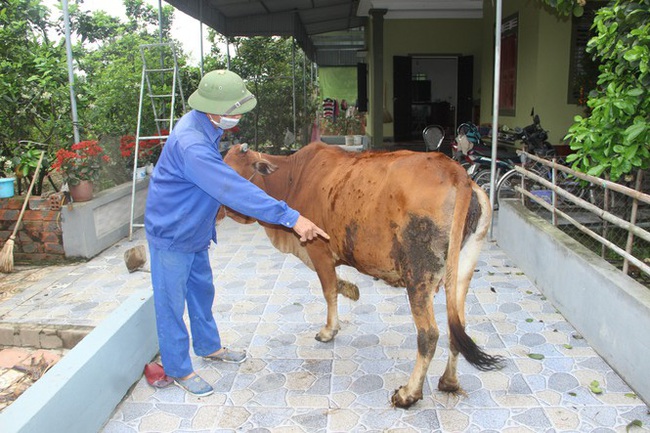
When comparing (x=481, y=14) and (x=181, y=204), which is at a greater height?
(x=481, y=14)

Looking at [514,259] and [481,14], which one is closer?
[514,259]

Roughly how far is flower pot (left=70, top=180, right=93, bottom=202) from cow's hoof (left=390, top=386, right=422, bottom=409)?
4.25 metres

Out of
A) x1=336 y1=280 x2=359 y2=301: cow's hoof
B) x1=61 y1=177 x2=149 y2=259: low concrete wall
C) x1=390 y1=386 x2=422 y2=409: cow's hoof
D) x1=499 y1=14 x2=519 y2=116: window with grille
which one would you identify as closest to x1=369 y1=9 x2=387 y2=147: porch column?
x1=499 y1=14 x2=519 y2=116: window with grille

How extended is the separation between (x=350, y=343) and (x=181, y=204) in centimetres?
157

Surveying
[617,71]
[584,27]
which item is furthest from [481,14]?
[617,71]

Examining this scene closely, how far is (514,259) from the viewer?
17.7 ft

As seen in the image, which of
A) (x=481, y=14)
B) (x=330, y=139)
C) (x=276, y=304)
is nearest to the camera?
(x=276, y=304)

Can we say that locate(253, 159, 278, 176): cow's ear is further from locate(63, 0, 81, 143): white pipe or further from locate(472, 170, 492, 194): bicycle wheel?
locate(472, 170, 492, 194): bicycle wheel

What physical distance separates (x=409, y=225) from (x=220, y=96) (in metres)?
1.27

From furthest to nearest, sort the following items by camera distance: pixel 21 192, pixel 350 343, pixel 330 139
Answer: pixel 330 139 < pixel 21 192 < pixel 350 343

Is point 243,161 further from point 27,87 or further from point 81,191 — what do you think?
point 27,87

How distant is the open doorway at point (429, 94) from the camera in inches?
457

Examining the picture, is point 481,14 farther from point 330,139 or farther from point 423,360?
point 423,360

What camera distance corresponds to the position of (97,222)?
598 cm
